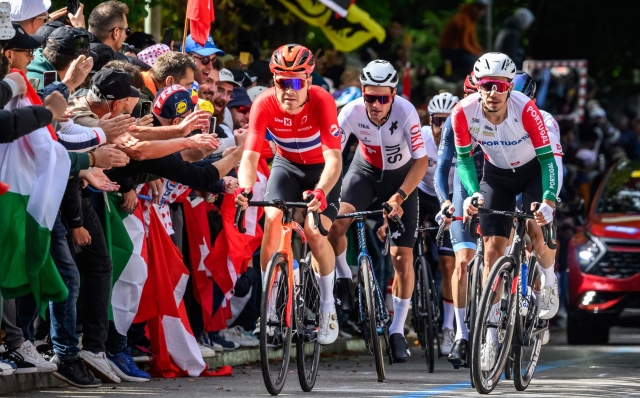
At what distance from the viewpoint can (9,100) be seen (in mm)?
8422

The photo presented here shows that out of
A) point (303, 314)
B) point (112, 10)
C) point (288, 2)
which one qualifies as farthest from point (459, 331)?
point (288, 2)

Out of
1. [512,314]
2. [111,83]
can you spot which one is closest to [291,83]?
[111,83]

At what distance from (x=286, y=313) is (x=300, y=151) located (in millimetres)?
1504

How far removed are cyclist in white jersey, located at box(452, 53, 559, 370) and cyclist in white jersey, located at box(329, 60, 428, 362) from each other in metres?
0.60

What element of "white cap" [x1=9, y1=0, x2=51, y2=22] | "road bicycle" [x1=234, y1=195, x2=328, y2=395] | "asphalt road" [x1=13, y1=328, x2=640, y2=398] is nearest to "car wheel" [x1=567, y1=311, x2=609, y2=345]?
"asphalt road" [x1=13, y1=328, x2=640, y2=398]

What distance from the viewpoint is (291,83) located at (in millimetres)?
10406

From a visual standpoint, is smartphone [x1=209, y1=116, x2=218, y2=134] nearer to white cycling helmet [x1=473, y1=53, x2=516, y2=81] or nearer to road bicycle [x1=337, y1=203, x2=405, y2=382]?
road bicycle [x1=337, y1=203, x2=405, y2=382]

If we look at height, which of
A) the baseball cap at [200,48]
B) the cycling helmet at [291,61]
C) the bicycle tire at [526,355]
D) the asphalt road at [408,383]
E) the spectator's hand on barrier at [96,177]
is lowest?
the asphalt road at [408,383]

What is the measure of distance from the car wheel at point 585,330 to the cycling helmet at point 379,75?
531 cm

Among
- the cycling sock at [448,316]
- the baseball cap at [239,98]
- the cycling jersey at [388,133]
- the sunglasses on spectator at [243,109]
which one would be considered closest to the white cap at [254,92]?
the baseball cap at [239,98]

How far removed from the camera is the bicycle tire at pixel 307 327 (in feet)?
33.0

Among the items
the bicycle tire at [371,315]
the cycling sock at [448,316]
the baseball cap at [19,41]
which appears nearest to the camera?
the baseball cap at [19,41]

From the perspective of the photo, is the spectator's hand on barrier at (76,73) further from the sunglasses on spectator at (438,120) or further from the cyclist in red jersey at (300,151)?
the sunglasses on spectator at (438,120)

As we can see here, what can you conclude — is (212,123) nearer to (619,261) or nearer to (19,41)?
(19,41)
